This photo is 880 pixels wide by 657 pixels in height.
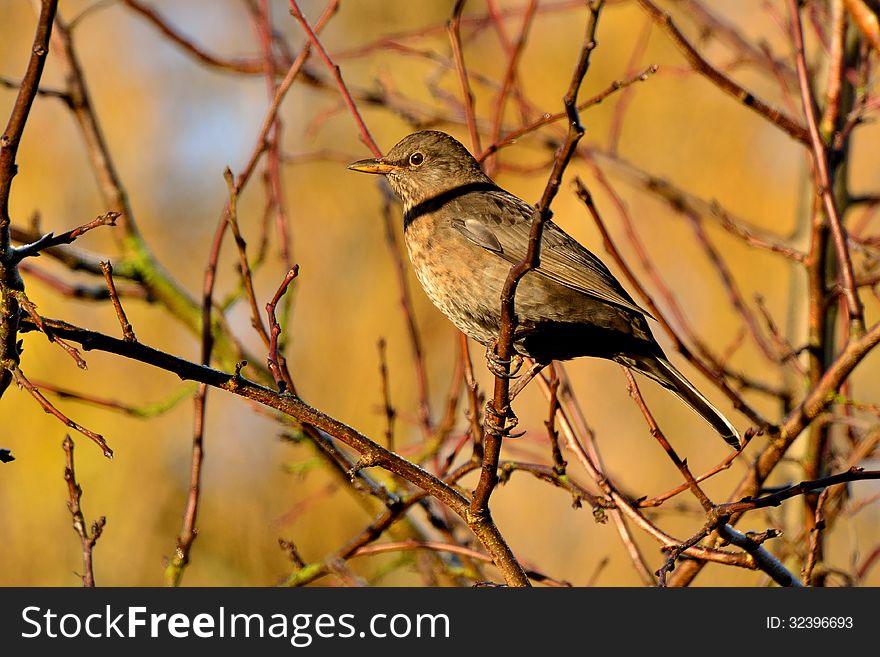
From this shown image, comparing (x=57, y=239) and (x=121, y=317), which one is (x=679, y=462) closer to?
(x=121, y=317)

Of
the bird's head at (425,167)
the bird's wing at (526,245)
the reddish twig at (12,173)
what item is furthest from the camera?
the bird's head at (425,167)

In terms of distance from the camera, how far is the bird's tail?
370cm

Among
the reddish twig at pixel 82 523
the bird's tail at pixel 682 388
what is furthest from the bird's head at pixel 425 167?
the reddish twig at pixel 82 523

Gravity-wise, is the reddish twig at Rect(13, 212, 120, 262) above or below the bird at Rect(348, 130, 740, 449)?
below

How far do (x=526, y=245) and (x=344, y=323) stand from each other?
599 centimetres

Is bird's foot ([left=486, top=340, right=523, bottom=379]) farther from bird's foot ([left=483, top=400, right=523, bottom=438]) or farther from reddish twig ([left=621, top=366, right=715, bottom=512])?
reddish twig ([left=621, top=366, right=715, bottom=512])

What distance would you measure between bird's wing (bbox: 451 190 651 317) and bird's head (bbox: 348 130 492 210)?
0.31m

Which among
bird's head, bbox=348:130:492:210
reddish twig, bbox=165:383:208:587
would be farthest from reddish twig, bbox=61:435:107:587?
bird's head, bbox=348:130:492:210

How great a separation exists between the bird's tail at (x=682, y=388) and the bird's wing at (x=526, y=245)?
0.25 meters

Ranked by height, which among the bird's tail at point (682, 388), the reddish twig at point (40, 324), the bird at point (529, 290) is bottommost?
the reddish twig at point (40, 324)

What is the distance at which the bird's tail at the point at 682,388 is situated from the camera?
3.70 metres

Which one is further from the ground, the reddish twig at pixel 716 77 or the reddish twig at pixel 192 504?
the reddish twig at pixel 716 77

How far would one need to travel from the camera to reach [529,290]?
3.79 metres

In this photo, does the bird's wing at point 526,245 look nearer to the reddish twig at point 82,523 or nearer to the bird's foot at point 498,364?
the bird's foot at point 498,364
